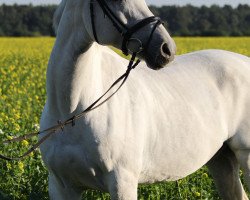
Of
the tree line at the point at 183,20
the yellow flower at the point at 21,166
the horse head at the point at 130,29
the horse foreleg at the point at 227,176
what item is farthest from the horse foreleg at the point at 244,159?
the tree line at the point at 183,20

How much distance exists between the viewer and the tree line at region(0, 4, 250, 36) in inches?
2007

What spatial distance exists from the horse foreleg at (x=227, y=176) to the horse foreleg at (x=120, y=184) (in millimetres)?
1656

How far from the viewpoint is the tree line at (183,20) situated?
5097 centimetres

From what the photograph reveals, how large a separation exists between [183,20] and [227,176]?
4709cm

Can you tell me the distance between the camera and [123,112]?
4773 millimetres

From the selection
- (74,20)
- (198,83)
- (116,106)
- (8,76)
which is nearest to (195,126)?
(198,83)

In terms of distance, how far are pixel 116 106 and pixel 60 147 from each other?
18.2 inches

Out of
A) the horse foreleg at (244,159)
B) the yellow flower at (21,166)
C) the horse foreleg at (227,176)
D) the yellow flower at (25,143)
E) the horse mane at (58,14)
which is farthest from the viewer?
the yellow flower at (25,143)

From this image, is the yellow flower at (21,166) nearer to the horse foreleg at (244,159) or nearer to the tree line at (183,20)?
the horse foreleg at (244,159)

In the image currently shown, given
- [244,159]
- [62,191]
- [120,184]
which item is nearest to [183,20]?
[244,159]

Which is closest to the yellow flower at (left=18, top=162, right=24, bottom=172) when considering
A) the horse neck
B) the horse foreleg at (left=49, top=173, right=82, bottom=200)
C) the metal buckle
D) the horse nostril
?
the horse foreleg at (left=49, top=173, right=82, bottom=200)

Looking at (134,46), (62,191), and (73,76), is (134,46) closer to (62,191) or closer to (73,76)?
(73,76)

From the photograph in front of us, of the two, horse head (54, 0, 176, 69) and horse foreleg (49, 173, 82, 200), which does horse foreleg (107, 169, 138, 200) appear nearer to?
horse foreleg (49, 173, 82, 200)

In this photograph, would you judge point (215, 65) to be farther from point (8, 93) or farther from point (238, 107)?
point (8, 93)
